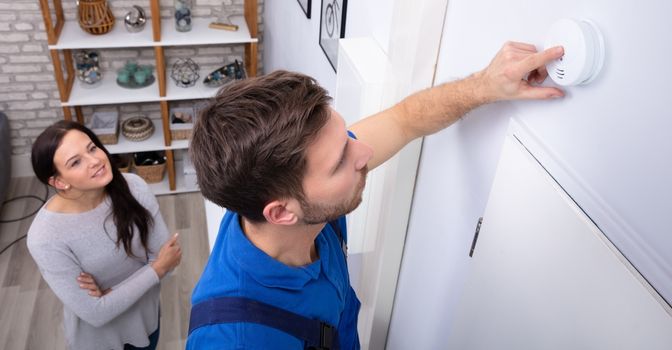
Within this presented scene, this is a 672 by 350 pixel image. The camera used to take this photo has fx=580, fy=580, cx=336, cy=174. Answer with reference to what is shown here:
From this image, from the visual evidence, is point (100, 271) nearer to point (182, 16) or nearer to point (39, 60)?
point (182, 16)

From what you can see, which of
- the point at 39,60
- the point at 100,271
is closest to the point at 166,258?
the point at 100,271

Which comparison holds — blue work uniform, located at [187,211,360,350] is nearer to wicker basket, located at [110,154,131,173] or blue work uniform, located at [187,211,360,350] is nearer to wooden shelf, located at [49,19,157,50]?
wooden shelf, located at [49,19,157,50]

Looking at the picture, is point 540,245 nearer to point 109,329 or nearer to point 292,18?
point 109,329

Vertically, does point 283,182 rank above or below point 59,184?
above

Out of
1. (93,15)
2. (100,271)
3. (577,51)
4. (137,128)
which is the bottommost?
(137,128)

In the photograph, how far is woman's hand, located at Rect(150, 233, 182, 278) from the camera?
2.11m

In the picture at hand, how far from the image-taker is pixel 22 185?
3994mm

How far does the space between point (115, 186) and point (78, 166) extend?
0.16 metres

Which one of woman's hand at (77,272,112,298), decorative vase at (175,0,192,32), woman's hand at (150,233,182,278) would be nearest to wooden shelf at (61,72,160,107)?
decorative vase at (175,0,192,32)

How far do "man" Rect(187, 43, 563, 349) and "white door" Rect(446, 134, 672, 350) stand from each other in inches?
7.1

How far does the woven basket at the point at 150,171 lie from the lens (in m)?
3.93

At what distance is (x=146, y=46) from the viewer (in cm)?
362

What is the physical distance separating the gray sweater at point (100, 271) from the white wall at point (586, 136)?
3.73ft

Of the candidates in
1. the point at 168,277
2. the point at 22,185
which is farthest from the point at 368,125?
the point at 22,185
